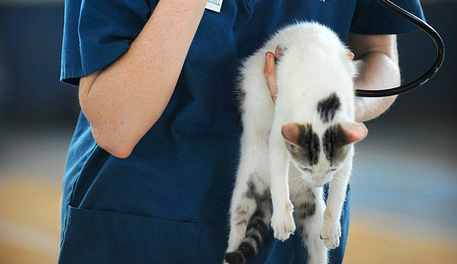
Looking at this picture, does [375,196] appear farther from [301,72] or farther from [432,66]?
[301,72]

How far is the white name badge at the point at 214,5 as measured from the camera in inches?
37.6

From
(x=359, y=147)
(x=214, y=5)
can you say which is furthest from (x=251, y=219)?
(x=359, y=147)

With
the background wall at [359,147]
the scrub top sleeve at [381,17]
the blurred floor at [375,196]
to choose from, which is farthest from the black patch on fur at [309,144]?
the background wall at [359,147]

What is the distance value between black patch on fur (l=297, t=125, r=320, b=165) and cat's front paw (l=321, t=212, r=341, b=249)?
11cm

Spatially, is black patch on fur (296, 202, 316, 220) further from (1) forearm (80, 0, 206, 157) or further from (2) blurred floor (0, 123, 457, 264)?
(2) blurred floor (0, 123, 457, 264)

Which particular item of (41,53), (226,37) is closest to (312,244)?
(226,37)

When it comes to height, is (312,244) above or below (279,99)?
below

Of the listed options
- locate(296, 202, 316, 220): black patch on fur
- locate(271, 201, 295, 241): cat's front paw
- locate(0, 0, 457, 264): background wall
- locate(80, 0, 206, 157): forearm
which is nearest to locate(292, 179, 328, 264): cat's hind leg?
locate(296, 202, 316, 220): black patch on fur

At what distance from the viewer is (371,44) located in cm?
121

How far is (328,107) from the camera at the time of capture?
92 centimetres

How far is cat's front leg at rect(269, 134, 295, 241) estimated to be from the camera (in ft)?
3.06

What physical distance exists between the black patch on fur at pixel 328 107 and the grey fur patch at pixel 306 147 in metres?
0.03

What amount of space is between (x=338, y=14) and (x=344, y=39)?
5cm

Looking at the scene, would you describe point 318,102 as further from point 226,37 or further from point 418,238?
point 418,238
